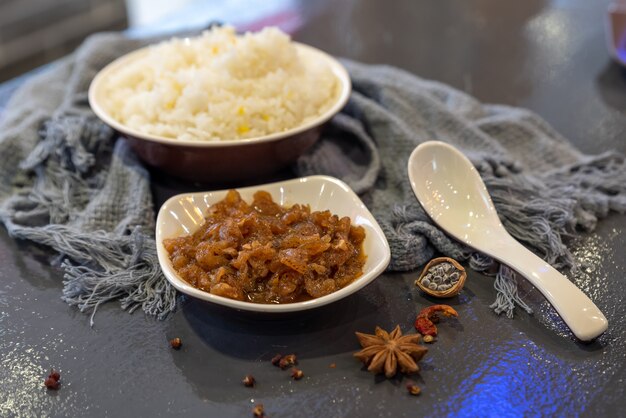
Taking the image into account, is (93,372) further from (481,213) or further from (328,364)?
(481,213)

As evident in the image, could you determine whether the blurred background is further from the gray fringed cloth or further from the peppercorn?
the peppercorn

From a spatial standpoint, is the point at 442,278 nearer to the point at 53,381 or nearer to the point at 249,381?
the point at 249,381

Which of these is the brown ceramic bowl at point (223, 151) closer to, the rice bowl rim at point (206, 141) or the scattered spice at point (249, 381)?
the rice bowl rim at point (206, 141)

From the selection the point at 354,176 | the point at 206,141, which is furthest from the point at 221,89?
the point at 354,176

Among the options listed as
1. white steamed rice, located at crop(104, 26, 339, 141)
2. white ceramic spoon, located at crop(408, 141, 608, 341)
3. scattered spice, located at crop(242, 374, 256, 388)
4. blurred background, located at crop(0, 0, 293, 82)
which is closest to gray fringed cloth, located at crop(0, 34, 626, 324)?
white ceramic spoon, located at crop(408, 141, 608, 341)

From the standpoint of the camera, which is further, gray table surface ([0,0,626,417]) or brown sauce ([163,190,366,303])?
brown sauce ([163,190,366,303])
